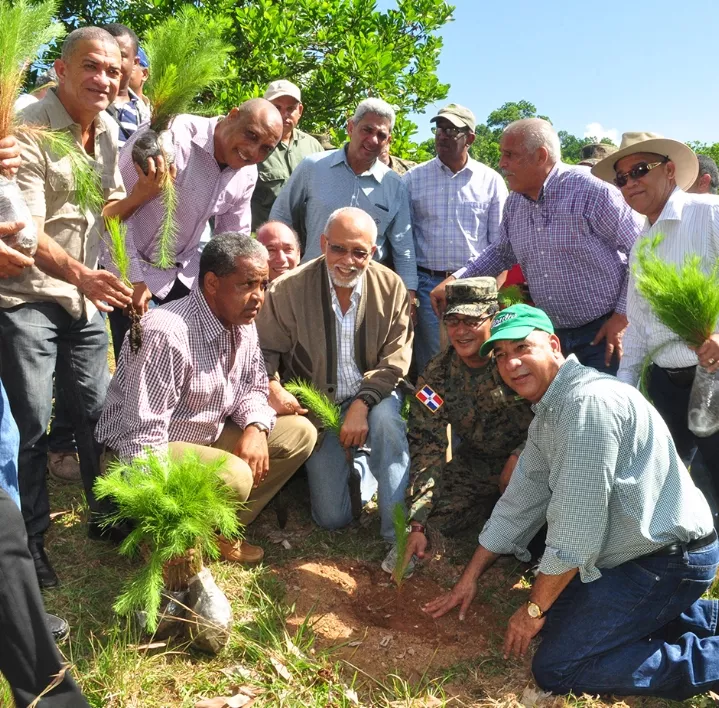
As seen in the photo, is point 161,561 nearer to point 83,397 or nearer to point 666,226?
point 83,397

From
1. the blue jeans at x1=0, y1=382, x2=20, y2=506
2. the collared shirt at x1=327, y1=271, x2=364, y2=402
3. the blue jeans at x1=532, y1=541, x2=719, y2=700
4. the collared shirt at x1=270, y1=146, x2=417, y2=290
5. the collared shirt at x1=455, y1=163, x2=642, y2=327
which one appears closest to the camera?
the blue jeans at x1=0, y1=382, x2=20, y2=506

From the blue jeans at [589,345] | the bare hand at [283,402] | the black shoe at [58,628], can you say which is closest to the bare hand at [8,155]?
the black shoe at [58,628]

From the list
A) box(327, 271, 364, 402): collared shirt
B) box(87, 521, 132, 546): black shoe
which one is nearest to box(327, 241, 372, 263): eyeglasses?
box(327, 271, 364, 402): collared shirt

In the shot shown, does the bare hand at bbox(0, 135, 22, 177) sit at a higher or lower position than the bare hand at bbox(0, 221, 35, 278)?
higher

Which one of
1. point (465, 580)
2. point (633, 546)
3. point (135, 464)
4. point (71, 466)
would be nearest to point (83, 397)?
point (135, 464)

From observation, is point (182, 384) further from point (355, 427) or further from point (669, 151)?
point (669, 151)

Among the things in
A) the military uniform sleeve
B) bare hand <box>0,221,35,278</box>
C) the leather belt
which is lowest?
the leather belt

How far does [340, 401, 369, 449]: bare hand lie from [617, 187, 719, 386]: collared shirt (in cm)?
137

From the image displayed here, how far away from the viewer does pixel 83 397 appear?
371 cm

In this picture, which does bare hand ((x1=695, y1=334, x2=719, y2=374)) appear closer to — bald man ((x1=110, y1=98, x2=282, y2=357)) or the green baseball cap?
the green baseball cap

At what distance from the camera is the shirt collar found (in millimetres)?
3025

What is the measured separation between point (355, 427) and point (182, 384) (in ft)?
3.24

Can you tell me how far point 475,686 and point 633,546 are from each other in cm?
86

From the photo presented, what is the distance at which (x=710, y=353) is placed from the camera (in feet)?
10.6
